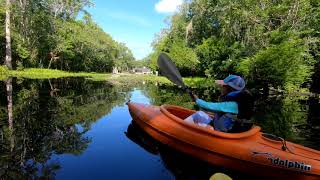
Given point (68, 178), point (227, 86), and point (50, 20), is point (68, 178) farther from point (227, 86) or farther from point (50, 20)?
point (50, 20)

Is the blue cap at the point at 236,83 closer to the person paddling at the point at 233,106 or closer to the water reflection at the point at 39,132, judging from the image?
the person paddling at the point at 233,106

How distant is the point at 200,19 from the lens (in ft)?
156

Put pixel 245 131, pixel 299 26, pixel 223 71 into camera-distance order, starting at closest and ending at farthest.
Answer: pixel 245 131
pixel 299 26
pixel 223 71

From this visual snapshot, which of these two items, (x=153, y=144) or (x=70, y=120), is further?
(x=70, y=120)

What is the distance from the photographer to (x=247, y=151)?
6680 millimetres

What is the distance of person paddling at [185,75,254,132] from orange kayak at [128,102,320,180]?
32cm

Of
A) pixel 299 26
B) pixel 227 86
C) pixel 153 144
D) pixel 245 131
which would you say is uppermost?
pixel 299 26

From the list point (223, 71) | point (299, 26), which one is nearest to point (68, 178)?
point (299, 26)

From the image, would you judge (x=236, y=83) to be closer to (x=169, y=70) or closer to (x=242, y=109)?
(x=242, y=109)

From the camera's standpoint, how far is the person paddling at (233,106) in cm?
709

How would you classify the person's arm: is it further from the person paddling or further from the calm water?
the calm water

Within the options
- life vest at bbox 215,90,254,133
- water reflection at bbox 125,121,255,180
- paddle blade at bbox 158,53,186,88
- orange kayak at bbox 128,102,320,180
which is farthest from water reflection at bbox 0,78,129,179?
life vest at bbox 215,90,254,133

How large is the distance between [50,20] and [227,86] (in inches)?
1656

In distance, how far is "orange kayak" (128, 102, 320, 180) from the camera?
20.6 ft
